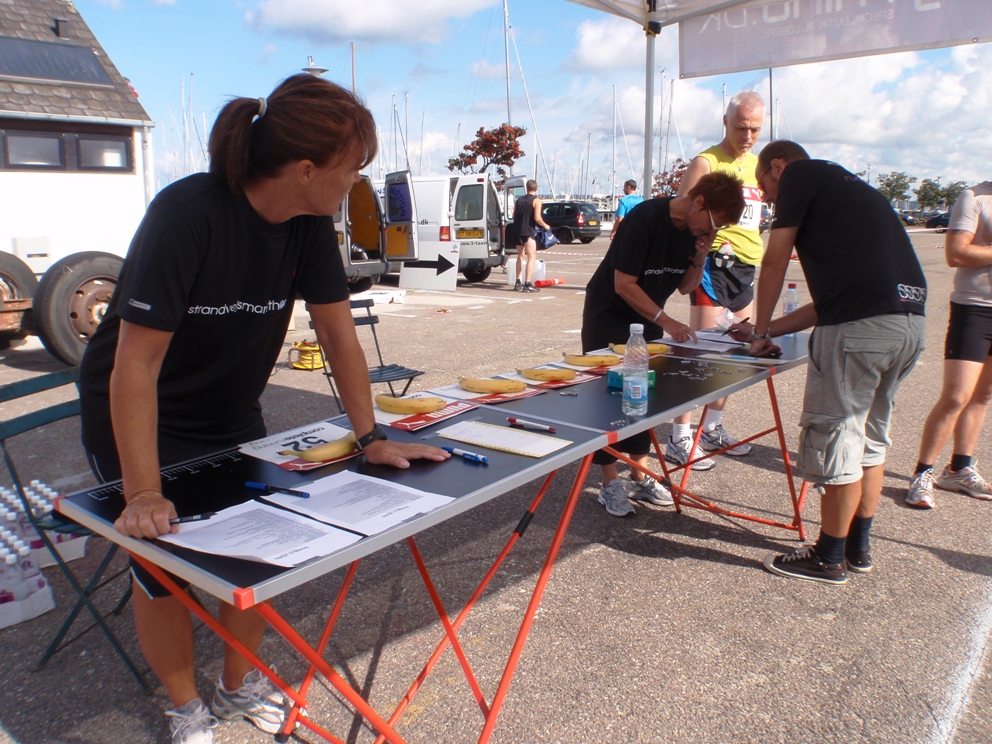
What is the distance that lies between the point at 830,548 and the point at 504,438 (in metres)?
1.68

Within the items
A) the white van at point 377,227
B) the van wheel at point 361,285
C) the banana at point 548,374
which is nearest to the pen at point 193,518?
the banana at point 548,374

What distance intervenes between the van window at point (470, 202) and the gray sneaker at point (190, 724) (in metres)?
12.4

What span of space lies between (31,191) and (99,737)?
239 inches

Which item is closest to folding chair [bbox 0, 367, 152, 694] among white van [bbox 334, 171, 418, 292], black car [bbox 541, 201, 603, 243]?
white van [bbox 334, 171, 418, 292]

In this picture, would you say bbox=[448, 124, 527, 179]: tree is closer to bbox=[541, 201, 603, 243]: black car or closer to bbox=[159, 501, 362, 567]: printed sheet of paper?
bbox=[541, 201, 603, 243]: black car

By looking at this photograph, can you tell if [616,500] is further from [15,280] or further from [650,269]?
[15,280]

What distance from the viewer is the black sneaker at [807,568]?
313cm

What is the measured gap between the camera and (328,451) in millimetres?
2078

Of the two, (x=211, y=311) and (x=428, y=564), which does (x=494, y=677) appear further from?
(x=211, y=311)

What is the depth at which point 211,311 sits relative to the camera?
184cm

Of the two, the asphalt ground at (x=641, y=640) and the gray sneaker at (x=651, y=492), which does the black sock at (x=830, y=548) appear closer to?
the asphalt ground at (x=641, y=640)

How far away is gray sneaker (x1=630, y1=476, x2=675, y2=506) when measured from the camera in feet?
13.1

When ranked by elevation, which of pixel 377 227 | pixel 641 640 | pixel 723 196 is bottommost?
pixel 641 640

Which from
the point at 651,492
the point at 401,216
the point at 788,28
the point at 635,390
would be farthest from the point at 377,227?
the point at 635,390
